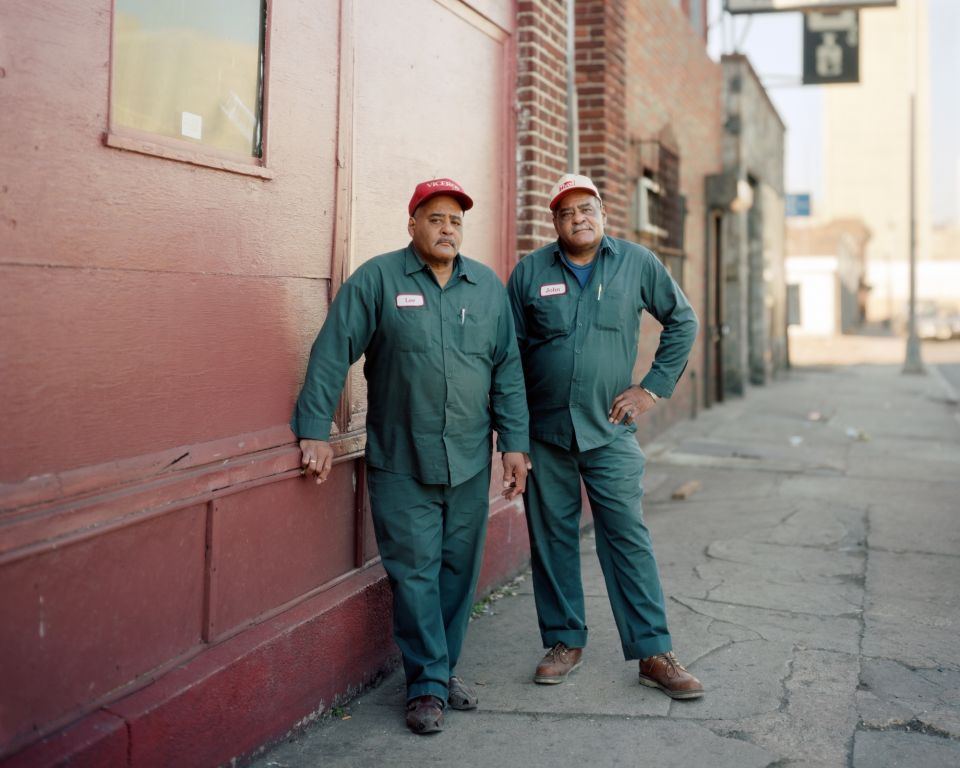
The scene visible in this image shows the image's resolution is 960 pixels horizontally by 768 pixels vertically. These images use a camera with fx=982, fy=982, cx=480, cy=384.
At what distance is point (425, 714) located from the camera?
363cm

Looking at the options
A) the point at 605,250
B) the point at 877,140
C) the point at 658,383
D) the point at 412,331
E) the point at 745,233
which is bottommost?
the point at 658,383

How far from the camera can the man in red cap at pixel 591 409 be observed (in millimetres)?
4031

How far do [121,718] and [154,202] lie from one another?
1.55m

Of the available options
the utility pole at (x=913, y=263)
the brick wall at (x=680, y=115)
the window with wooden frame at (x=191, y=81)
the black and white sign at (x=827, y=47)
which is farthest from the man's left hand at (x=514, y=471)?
the utility pole at (x=913, y=263)

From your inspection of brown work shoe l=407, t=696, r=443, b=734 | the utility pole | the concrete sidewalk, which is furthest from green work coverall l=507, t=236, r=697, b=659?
the utility pole

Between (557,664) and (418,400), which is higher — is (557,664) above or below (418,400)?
below

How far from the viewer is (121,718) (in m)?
2.81

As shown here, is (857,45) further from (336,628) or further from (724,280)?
(336,628)

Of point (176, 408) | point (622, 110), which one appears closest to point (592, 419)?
point (176, 408)

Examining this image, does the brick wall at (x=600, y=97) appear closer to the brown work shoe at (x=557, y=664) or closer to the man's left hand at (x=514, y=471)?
the man's left hand at (x=514, y=471)

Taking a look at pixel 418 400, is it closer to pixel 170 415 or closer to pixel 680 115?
pixel 170 415

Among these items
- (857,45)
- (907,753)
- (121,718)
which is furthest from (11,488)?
(857,45)

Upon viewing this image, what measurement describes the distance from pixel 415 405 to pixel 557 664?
4.34 ft

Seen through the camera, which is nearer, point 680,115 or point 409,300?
point 409,300
